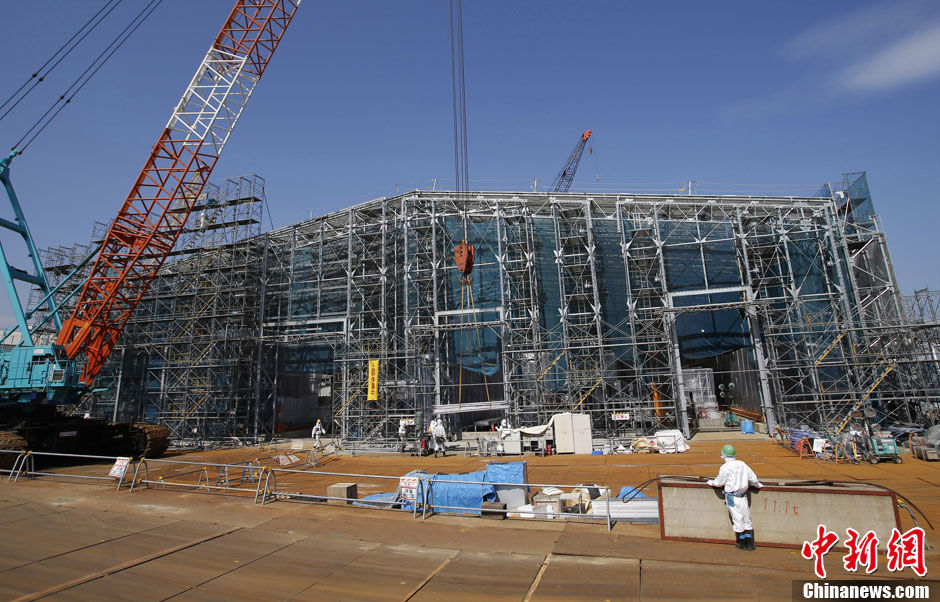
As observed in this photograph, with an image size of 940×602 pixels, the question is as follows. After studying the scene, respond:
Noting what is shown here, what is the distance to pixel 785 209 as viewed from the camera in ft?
103

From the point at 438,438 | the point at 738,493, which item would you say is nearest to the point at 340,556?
the point at 738,493

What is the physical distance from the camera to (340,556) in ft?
25.8

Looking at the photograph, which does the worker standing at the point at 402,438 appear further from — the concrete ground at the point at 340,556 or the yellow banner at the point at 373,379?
the concrete ground at the point at 340,556

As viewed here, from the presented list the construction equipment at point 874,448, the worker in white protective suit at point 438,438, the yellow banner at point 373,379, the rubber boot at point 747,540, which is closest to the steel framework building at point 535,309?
the yellow banner at point 373,379

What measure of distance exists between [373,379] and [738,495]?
22.4 m

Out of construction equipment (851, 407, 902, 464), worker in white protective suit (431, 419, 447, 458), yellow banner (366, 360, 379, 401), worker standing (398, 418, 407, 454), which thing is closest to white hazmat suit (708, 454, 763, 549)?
construction equipment (851, 407, 902, 464)

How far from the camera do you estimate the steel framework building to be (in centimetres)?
2797

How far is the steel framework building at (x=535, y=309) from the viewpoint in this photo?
28.0m

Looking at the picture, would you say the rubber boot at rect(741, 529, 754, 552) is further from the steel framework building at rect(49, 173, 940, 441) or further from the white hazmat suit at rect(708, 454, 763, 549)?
the steel framework building at rect(49, 173, 940, 441)

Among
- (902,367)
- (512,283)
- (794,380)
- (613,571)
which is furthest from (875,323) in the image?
(613,571)

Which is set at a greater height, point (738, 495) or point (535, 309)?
point (535, 309)

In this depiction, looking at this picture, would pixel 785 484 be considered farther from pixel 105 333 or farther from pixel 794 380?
pixel 105 333

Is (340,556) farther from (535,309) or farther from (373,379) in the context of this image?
(535,309)

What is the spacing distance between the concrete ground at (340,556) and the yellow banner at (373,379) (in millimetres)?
14939
